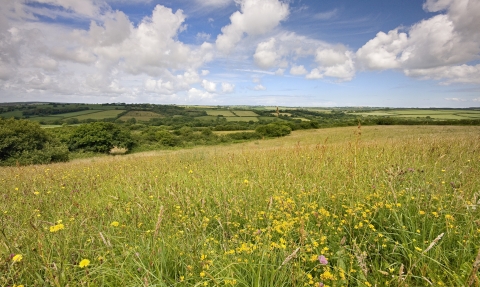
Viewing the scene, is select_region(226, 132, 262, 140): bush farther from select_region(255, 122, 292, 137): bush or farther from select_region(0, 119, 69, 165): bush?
select_region(0, 119, 69, 165): bush

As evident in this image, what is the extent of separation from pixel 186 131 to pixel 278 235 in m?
75.8

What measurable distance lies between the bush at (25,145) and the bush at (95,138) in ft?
51.1

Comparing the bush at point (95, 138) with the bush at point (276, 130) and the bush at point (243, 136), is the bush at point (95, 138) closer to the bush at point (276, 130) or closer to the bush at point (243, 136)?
the bush at point (243, 136)

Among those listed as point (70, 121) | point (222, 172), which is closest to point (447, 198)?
point (222, 172)

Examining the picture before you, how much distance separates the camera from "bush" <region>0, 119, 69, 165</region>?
1251 inches

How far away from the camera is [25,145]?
110ft

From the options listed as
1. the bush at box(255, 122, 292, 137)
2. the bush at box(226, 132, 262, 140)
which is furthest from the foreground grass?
the bush at box(226, 132, 262, 140)

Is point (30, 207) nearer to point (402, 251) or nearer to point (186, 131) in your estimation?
point (402, 251)

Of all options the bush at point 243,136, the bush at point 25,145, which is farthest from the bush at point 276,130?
the bush at point 25,145

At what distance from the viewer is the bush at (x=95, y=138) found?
171ft

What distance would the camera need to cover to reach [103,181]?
5605 mm

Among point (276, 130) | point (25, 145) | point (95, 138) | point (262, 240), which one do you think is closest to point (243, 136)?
point (276, 130)

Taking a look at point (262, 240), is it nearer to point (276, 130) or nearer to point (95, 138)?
point (95, 138)

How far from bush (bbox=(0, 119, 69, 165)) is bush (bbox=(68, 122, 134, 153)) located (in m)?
15.6
